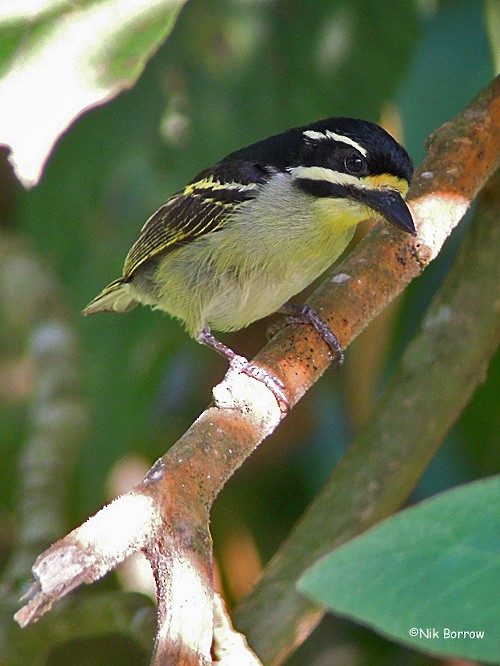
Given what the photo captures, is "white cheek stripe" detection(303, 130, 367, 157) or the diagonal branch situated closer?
the diagonal branch

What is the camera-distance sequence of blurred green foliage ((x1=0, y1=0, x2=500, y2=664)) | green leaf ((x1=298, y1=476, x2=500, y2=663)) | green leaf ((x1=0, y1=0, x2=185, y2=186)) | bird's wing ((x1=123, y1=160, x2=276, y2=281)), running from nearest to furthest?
green leaf ((x1=298, y1=476, x2=500, y2=663)), green leaf ((x1=0, y1=0, x2=185, y2=186)), bird's wing ((x1=123, y1=160, x2=276, y2=281)), blurred green foliage ((x1=0, y1=0, x2=500, y2=664))

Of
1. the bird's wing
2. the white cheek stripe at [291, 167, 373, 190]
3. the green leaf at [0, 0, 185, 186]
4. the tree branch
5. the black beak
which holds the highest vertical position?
the green leaf at [0, 0, 185, 186]

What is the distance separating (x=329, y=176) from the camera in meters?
2.50

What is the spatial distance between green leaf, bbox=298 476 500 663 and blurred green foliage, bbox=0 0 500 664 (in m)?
1.93

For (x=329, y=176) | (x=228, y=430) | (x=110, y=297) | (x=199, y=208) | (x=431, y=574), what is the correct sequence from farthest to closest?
(x=110, y=297) < (x=199, y=208) < (x=329, y=176) < (x=228, y=430) < (x=431, y=574)

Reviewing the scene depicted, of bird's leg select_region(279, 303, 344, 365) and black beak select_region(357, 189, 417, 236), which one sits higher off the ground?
black beak select_region(357, 189, 417, 236)

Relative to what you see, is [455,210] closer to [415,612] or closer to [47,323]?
[415,612]

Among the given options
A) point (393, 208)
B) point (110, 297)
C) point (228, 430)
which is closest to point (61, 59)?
point (228, 430)

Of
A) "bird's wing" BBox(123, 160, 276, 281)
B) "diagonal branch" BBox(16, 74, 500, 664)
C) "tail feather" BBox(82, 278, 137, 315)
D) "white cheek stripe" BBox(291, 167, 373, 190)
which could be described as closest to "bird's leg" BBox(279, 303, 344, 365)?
"diagonal branch" BBox(16, 74, 500, 664)

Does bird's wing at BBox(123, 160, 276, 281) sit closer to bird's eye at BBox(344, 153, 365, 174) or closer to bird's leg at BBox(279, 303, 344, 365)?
bird's eye at BBox(344, 153, 365, 174)

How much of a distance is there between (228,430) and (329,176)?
1.04 meters

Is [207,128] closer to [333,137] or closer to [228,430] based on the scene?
[333,137]

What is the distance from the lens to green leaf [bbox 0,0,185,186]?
161cm

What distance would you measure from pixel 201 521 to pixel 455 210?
1.07 meters
